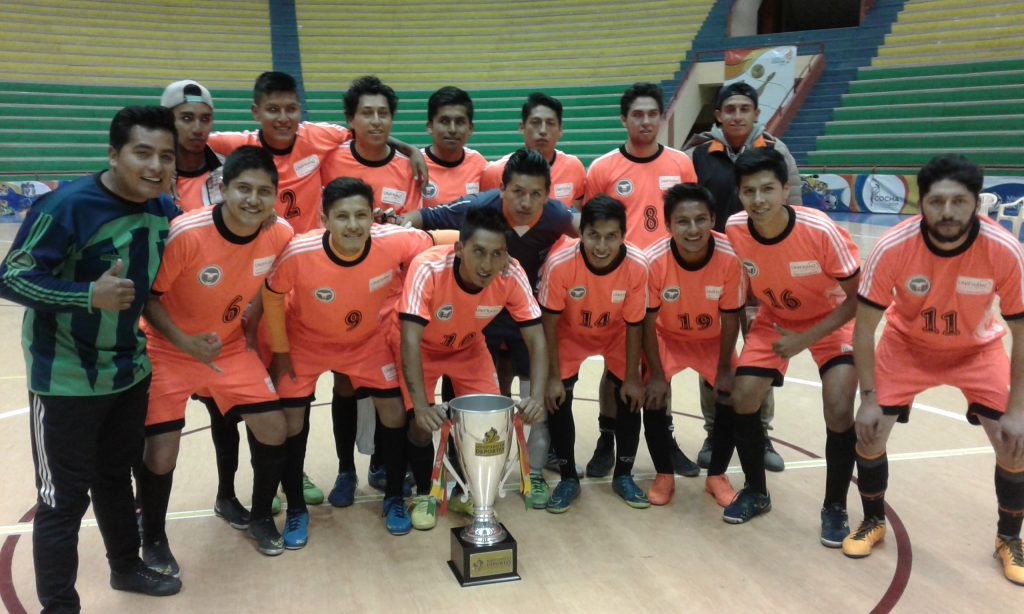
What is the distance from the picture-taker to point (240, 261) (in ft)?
9.85

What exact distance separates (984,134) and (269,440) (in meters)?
14.9

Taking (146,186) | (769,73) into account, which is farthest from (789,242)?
(769,73)

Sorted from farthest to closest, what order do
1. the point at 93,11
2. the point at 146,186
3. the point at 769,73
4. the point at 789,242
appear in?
the point at 93,11 < the point at 769,73 < the point at 789,242 < the point at 146,186

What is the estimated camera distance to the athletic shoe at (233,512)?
336 cm

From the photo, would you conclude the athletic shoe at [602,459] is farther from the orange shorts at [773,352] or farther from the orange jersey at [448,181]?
the orange jersey at [448,181]

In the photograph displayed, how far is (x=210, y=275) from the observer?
295cm

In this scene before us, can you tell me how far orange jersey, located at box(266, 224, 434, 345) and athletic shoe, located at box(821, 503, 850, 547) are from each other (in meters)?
2.03

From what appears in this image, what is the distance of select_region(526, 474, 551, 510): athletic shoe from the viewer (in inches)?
140

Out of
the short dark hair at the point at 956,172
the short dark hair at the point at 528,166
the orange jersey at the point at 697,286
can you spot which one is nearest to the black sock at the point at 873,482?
the orange jersey at the point at 697,286

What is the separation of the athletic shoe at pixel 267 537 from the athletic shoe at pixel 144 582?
1.18ft

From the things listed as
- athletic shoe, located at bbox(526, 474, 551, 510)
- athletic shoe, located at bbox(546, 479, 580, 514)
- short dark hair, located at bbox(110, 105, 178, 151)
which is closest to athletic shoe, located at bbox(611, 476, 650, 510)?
athletic shoe, located at bbox(546, 479, 580, 514)

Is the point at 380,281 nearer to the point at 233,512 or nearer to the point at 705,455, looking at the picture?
the point at 233,512

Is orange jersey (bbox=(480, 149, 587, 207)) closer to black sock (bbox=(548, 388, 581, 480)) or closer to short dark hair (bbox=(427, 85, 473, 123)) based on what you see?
short dark hair (bbox=(427, 85, 473, 123))

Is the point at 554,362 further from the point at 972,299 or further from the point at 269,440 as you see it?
the point at 972,299
